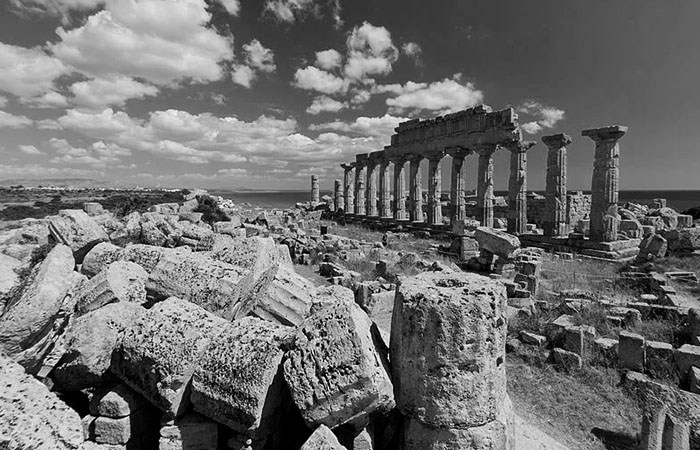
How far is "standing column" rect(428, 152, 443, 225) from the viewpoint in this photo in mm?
24062

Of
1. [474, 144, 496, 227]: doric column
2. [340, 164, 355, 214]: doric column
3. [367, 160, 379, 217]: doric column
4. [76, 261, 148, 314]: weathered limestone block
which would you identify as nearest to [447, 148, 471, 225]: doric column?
[474, 144, 496, 227]: doric column

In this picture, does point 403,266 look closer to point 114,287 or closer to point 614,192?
point 114,287

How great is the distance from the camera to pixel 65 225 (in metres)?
6.84

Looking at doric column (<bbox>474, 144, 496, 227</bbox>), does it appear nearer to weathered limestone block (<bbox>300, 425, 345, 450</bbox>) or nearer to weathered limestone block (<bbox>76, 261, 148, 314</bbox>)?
weathered limestone block (<bbox>76, 261, 148, 314</bbox>)

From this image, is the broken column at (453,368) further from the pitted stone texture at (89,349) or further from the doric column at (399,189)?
the doric column at (399,189)

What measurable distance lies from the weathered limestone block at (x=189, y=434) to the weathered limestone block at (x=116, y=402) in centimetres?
38

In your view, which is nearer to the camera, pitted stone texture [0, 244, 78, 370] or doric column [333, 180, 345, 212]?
pitted stone texture [0, 244, 78, 370]

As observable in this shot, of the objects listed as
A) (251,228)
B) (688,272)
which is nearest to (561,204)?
(688,272)

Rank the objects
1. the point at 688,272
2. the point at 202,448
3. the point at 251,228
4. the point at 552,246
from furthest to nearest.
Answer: the point at 552,246, the point at 251,228, the point at 688,272, the point at 202,448

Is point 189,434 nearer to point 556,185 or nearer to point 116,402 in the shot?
point 116,402

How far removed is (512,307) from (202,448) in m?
7.11

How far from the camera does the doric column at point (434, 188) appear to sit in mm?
24062

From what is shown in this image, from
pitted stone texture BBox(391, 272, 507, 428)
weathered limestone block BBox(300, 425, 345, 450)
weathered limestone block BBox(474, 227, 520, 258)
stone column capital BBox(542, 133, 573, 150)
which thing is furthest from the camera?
stone column capital BBox(542, 133, 573, 150)

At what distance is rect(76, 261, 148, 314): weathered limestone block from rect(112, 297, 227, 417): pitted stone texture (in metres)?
0.78
